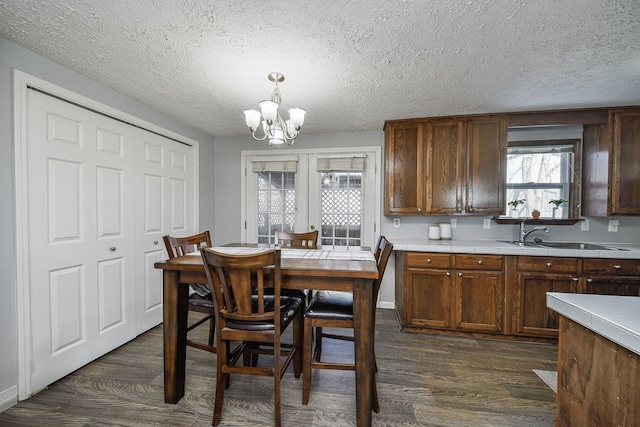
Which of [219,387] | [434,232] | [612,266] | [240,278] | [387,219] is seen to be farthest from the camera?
[387,219]

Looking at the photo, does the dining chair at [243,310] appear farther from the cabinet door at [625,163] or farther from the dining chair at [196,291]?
the cabinet door at [625,163]

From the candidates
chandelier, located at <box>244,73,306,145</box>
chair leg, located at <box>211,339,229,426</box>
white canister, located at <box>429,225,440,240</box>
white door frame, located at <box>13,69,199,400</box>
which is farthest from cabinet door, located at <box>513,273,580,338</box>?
white door frame, located at <box>13,69,199,400</box>

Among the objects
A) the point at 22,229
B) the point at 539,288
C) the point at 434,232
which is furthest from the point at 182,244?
the point at 539,288

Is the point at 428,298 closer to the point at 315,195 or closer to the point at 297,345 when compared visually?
the point at 297,345

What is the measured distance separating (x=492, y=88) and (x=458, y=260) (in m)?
1.57

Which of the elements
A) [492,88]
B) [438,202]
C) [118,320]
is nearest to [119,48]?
[118,320]

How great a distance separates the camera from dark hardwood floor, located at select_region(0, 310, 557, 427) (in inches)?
58.2

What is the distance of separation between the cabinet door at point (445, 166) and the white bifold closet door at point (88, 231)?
2.93 m

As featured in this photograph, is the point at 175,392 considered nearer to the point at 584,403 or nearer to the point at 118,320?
the point at 118,320

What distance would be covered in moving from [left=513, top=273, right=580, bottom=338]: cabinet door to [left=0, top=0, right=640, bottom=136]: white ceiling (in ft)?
5.47

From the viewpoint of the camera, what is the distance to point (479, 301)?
2.45m

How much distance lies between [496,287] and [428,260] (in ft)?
2.17

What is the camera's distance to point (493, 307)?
2.43m

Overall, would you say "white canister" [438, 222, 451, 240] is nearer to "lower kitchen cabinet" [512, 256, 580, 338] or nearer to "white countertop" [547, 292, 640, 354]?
"lower kitchen cabinet" [512, 256, 580, 338]
